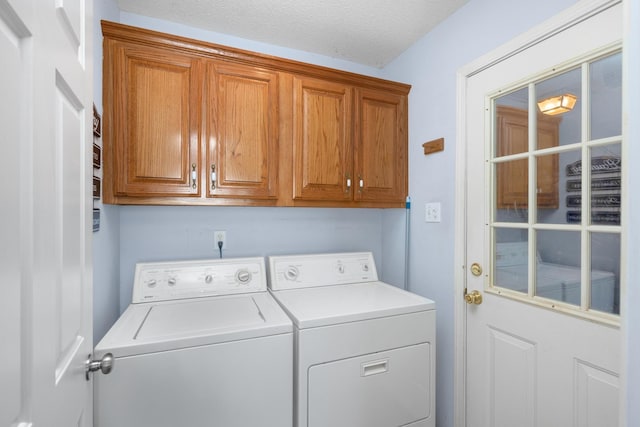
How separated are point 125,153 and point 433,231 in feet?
5.73

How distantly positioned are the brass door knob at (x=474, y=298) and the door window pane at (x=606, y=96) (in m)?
0.85

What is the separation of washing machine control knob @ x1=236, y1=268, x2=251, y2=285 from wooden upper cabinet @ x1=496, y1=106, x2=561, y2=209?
1.42m

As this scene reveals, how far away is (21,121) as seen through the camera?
0.46 metres

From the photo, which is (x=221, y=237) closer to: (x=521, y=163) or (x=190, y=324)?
(x=190, y=324)

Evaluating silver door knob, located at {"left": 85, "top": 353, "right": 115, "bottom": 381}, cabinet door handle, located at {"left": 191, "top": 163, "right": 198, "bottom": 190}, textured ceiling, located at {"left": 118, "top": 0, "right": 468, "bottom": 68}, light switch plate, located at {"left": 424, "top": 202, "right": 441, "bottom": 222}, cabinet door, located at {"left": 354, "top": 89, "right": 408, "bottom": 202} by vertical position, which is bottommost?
silver door knob, located at {"left": 85, "top": 353, "right": 115, "bottom": 381}

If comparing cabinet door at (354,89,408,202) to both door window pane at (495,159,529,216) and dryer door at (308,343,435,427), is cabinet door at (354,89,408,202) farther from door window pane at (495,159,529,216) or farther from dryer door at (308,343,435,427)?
dryer door at (308,343,435,427)

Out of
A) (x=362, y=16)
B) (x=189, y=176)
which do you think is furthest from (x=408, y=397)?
(x=362, y=16)

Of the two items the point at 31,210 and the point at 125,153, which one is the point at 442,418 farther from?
the point at 125,153

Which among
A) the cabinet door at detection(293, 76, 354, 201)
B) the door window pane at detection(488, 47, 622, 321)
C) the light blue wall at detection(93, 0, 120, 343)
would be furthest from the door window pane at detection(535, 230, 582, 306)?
the light blue wall at detection(93, 0, 120, 343)

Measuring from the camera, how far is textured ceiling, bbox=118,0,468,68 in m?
1.63

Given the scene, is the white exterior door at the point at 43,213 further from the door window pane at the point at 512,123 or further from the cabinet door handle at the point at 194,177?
the door window pane at the point at 512,123

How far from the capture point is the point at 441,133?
1.78 meters

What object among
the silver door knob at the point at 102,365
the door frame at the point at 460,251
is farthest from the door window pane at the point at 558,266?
the silver door knob at the point at 102,365

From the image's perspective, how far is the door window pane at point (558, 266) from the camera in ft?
3.84
